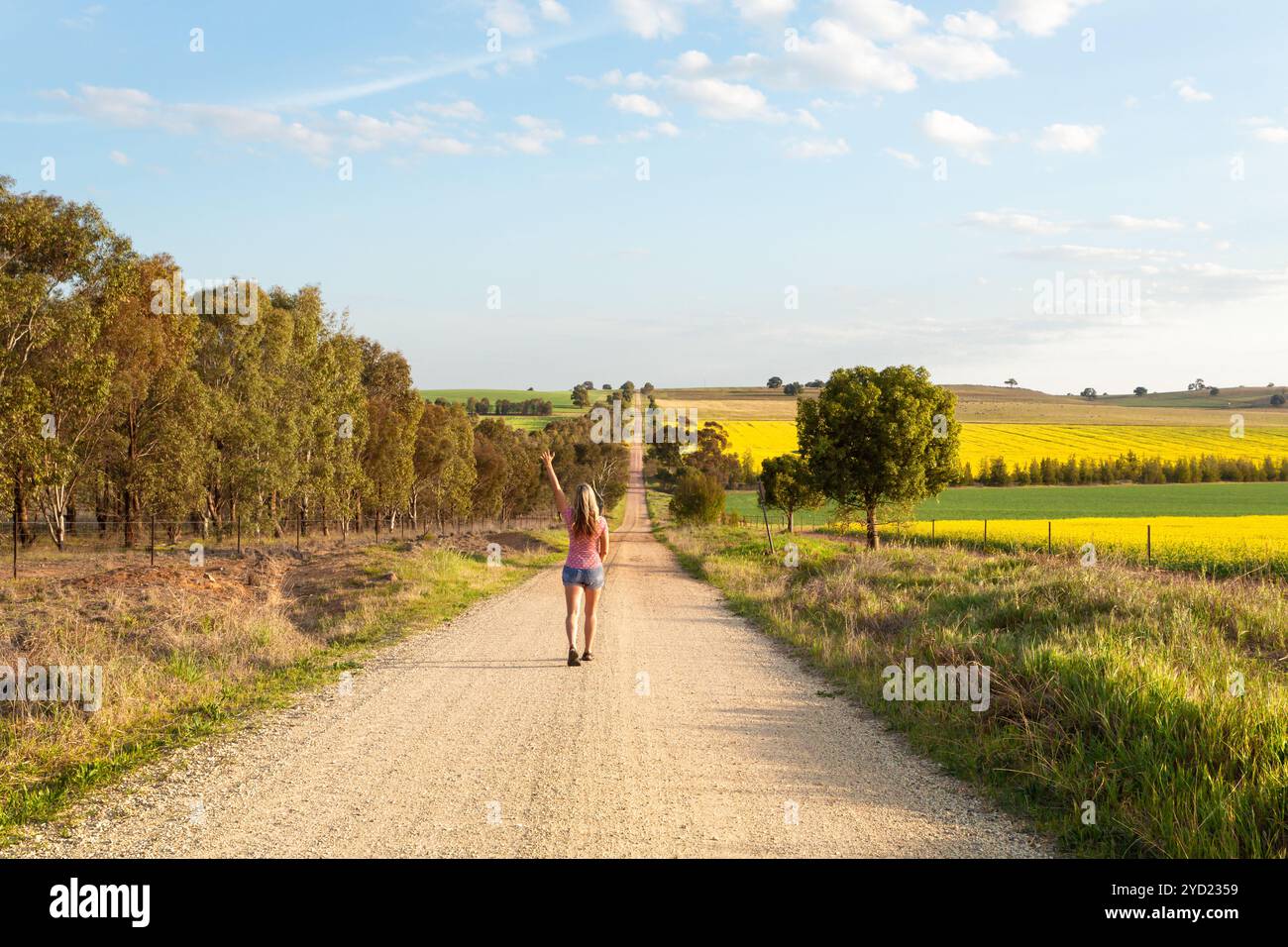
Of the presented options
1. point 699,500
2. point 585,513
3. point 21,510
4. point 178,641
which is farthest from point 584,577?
point 699,500

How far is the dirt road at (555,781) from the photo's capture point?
196 inches

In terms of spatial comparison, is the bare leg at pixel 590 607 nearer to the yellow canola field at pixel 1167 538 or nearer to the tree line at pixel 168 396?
the yellow canola field at pixel 1167 538

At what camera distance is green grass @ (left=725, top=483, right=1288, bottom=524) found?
59031 mm

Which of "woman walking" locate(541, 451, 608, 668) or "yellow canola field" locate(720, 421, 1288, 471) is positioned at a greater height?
"yellow canola field" locate(720, 421, 1288, 471)

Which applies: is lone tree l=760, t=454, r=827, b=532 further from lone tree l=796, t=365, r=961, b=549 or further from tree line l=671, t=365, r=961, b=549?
lone tree l=796, t=365, r=961, b=549

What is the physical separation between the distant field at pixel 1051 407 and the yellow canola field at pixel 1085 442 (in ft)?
22.5

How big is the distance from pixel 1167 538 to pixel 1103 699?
3397 cm

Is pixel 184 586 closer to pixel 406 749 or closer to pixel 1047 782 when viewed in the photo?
pixel 406 749

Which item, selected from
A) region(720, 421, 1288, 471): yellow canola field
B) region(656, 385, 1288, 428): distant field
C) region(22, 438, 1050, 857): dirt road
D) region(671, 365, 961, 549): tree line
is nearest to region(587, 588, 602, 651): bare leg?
region(22, 438, 1050, 857): dirt road

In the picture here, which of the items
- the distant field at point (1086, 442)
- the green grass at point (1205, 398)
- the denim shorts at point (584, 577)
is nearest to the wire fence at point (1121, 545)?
the denim shorts at point (584, 577)

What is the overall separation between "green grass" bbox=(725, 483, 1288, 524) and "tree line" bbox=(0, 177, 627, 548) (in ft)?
111
